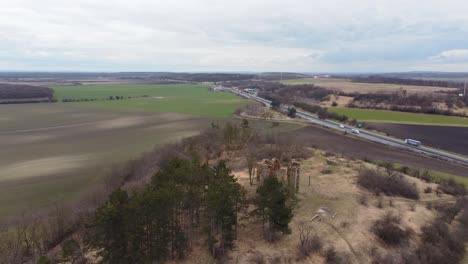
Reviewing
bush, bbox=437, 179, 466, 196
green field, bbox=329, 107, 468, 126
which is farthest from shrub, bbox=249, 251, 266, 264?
green field, bbox=329, 107, 468, 126

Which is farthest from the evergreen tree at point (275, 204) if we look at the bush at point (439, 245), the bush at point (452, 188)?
the bush at point (452, 188)

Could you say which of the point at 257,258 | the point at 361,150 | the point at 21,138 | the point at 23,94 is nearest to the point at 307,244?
the point at 257,258

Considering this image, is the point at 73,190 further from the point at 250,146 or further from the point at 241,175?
the point at 250,146

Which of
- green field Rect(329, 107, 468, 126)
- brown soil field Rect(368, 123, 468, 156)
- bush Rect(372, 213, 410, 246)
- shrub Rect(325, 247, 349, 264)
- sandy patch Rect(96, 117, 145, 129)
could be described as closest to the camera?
shrub Rect(325, 247, 349, 264)

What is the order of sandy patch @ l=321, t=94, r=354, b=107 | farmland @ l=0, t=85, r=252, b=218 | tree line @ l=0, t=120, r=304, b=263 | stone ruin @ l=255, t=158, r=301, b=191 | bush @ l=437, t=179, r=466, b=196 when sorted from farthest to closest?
sandy patch @ l=321, t=94, r=354, b=107, farmland @ l=0, t=85, r=252, b=218, bush @ l=437, t=179, r=466, b=196, stone ruin @ l=255, t=158, r=301, b=191, tree line @ l=0, t=120, r=304, b=263

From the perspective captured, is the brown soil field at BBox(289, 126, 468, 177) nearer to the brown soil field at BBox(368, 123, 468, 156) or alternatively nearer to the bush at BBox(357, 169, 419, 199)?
the brown soil field at BBox(368, 123, 468, 156)

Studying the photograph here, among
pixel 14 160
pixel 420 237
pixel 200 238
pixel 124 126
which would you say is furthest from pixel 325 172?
pixel 124 126
